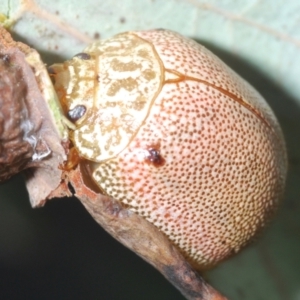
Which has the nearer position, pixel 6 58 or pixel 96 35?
pixel 6 58

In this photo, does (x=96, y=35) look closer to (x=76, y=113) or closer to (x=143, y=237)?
(x=76, y=113)

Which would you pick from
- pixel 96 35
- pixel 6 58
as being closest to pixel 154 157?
pixel 6 58

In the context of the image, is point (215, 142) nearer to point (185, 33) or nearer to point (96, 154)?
point (96, 154)

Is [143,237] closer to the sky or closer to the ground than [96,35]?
closer to the ground

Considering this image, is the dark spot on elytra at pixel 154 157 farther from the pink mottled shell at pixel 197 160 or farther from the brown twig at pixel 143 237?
the brown twig at pixel 143 237

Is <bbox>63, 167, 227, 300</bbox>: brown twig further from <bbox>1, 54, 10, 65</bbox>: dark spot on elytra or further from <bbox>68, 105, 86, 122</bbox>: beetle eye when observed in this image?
<bbox>1, 54, 10, 65</bbox>: dark spot on elytra

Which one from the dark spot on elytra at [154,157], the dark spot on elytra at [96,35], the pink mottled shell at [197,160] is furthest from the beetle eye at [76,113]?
the dark spot on elytra at [96,35]
